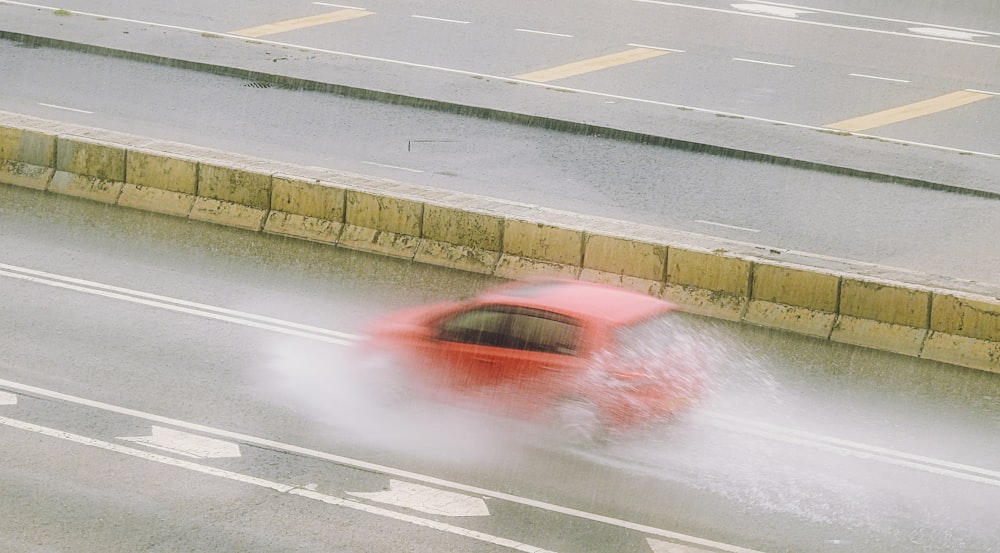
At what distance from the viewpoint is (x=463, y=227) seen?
16.2 m

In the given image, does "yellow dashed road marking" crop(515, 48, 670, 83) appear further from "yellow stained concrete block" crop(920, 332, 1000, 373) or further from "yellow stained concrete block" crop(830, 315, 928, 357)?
"yellow stained concrete block" crop(920, 332, 1000, 373)

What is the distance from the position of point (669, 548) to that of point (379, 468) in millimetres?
2345

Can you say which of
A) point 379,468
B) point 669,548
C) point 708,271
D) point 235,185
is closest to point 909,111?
point 708,271

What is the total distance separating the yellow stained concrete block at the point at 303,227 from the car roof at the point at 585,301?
469 centimetres

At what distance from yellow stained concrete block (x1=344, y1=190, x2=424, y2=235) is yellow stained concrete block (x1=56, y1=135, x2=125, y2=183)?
3177 mm

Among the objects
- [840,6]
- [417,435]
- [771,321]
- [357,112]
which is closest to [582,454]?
[417,435]

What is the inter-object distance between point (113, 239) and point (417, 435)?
21.0 feet

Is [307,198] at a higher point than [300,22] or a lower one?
lower

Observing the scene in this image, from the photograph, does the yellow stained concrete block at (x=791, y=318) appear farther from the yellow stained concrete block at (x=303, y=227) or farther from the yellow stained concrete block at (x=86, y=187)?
the yellow stained concrete block at (x=86, y=187)

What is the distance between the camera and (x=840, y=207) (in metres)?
18.7

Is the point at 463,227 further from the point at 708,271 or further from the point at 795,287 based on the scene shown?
the point at 795,287

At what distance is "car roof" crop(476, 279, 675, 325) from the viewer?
11664 millimetres

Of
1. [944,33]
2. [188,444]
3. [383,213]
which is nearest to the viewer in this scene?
[188,444]

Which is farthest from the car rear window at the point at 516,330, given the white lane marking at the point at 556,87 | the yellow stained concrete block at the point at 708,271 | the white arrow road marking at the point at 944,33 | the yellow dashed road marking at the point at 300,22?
the white arrow road marking at the point at 944,33
